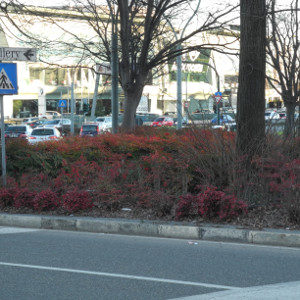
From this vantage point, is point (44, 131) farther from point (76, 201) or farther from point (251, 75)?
point (251, 75)

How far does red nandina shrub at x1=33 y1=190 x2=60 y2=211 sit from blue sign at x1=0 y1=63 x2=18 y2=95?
2488 millimetres

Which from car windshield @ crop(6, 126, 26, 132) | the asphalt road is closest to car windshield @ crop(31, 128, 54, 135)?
car windshield @ crop(6, 126, 26, 132)

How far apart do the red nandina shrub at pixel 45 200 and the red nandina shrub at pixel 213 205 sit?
265 cm

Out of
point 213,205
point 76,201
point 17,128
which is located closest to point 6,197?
point 76,201

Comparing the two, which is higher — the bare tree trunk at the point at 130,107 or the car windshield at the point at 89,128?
the bare tree trunk at the point at 130,107

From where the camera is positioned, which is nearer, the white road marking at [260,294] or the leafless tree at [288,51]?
the white road marking at [260,294]

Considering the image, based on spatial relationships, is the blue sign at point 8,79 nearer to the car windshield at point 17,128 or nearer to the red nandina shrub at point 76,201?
the red nandina shrub at point 76,201

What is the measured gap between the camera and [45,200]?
1042cm

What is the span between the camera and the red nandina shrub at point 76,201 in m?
10.1

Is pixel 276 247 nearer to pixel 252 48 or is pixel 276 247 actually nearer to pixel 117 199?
pixel 117 199

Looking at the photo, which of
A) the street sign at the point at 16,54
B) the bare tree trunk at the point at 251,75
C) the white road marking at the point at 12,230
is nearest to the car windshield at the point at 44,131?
the street sign at the point at 16,54

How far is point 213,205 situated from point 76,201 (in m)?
2.71

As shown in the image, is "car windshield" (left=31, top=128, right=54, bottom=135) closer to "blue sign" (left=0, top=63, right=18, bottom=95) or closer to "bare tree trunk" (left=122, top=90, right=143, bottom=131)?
"bare tree trunk" (left=122, top=90, right=143, bottom=131)

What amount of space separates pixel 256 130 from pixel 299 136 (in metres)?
1.14
